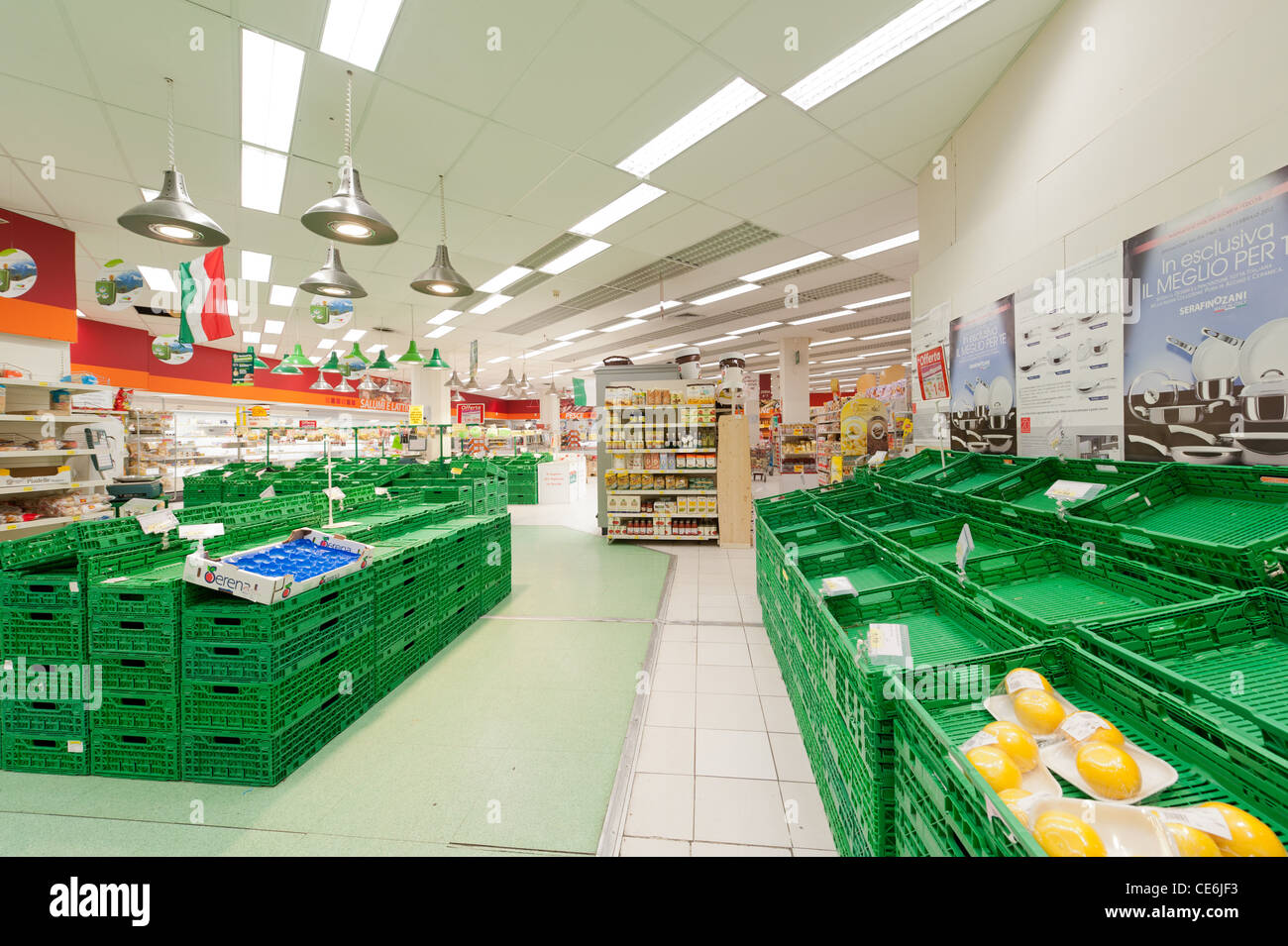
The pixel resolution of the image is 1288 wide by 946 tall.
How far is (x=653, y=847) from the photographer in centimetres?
176

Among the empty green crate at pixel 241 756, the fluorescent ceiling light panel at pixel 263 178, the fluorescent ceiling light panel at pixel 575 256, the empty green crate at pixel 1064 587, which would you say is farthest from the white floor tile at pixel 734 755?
the fluorescent ceiling light panel at pixel 575 256

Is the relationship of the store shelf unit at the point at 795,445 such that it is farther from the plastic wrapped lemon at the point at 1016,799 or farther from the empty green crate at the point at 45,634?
the empty green crate at the point at 45,634

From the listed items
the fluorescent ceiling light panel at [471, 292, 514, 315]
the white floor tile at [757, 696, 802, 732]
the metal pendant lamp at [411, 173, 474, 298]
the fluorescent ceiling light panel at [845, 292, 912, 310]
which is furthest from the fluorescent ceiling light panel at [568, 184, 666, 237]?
the fluorescent ceiling light panel at [845, 292, 912, 310]

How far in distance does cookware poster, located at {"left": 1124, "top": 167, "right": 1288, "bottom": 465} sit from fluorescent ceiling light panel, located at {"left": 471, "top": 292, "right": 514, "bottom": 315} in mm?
8581

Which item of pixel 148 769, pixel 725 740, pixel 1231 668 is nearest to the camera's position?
pixel 1231 668

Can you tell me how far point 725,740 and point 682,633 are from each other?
4.49 ft

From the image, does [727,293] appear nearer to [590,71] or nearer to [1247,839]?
[590,71]

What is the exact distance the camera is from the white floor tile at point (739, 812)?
5.90 ft

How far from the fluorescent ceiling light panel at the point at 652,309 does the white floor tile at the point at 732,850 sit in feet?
28.5

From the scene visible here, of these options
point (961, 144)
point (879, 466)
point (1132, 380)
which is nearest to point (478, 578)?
point (879, 466)

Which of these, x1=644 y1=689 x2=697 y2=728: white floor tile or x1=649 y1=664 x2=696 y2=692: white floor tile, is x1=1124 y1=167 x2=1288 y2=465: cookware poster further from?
x1=644 y1=689 x2=697 y2=728: white floor tile

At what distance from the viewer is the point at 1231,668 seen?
1.22m

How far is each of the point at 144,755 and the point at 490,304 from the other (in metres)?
8.64
